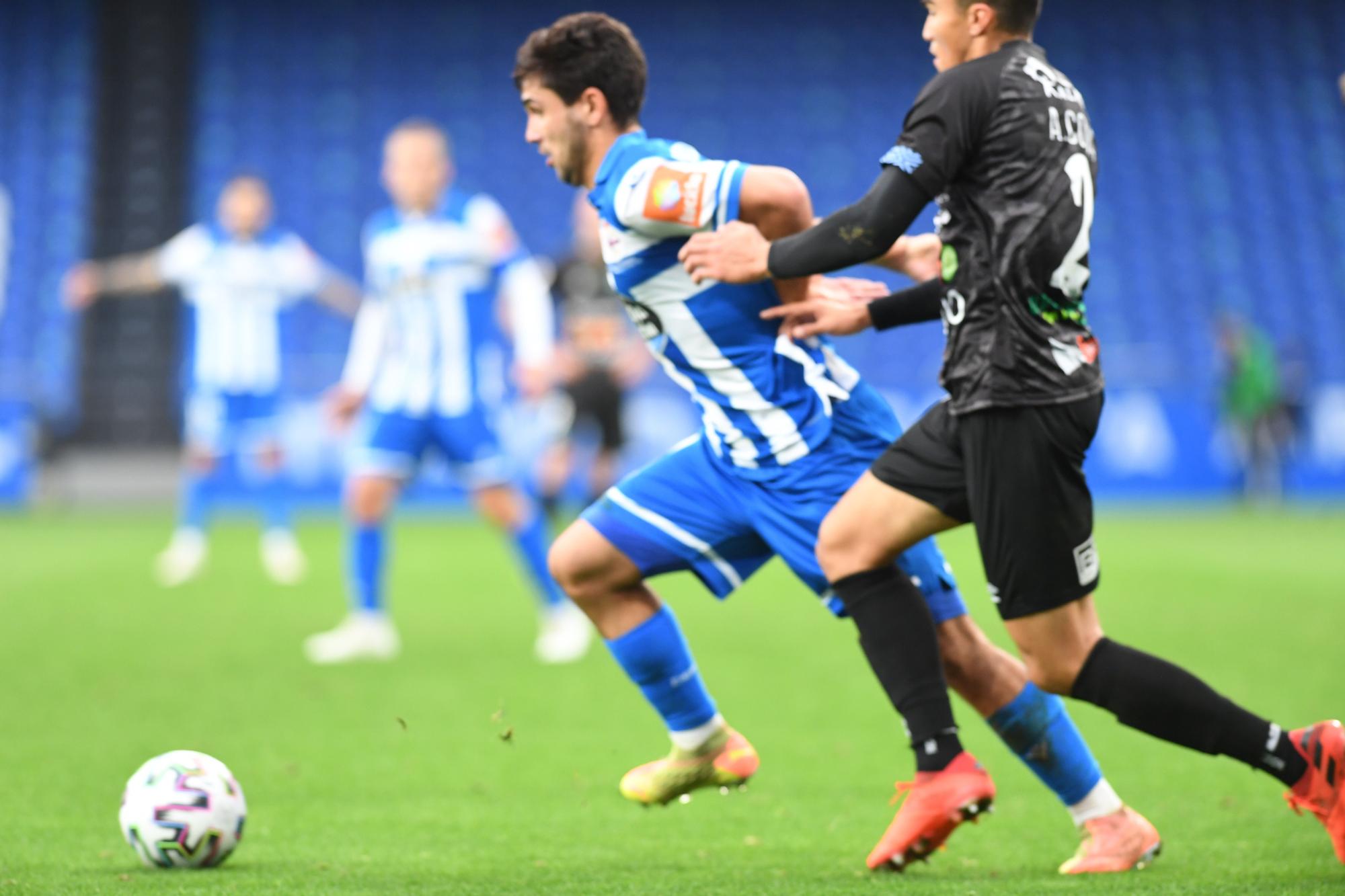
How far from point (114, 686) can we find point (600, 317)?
6.76m

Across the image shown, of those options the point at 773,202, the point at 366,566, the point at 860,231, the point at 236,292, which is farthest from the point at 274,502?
the point at 860,231

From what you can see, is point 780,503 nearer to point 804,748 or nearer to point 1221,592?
point 804,748

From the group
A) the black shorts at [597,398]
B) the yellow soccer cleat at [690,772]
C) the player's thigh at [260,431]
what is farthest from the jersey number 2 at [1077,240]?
the black shorts at [597,398]

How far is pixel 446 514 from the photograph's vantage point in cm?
1806

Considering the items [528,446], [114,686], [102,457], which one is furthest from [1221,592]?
[102,457]

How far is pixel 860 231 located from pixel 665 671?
4.17ft

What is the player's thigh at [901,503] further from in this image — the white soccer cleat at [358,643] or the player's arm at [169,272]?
the player's arm at [169,272]

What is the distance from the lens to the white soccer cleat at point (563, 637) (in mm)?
7500

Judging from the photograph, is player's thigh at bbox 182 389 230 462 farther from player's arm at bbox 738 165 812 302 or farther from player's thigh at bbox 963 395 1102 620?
player's thigh at bbox 963 395 1102 620

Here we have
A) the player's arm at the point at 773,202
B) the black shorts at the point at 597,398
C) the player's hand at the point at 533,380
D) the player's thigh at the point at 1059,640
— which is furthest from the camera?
the black shorts at the point at 597,398

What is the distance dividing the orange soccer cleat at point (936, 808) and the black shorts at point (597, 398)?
976cm

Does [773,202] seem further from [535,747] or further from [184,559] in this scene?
[184,559]

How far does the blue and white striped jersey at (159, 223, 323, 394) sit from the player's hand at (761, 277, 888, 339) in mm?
8182

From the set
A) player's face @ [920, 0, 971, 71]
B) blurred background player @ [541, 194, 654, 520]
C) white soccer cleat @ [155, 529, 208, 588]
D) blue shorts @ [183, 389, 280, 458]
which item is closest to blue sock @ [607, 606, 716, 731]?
player's face @ [920, 0, 971, 71]
